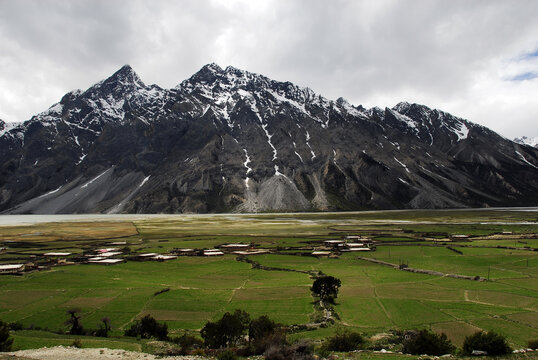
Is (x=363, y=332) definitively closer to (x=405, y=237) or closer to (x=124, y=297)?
(x=124, y=297)

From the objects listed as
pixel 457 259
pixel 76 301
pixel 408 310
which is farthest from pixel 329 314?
pixel 457 259

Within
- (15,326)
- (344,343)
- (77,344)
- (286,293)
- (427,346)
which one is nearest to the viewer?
(427,346)

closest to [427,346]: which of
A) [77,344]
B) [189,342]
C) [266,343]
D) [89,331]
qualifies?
[266,343]

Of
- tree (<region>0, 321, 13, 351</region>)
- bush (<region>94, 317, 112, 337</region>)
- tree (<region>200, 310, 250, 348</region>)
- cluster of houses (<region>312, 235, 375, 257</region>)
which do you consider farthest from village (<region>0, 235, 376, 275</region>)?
tree (<region>200, 310, 250, 348</region>)

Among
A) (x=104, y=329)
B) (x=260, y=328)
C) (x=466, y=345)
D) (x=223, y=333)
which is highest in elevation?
(x=260, y=328)

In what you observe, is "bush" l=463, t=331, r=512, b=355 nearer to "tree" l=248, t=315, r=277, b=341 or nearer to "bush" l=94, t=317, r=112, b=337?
"tree" l=248, t=315, r=277, b=341

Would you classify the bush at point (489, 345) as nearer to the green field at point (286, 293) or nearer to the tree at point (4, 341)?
the green field at point (286, 293)

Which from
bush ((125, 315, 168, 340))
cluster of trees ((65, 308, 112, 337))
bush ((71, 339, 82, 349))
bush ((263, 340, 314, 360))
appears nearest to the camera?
bush ((263, 340, 314, 360))

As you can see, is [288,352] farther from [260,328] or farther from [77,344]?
[77,344]

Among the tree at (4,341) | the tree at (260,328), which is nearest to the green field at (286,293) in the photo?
the tree at (4,341)

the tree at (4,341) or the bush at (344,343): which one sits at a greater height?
the tree at (4,341)
